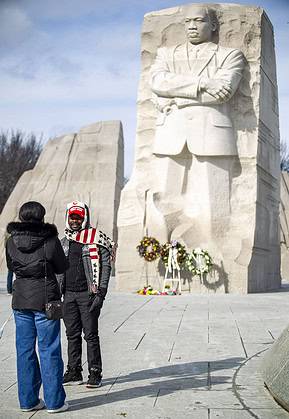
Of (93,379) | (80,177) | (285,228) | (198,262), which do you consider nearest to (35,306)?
(93,379)

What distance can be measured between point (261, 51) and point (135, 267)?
4859 millimetres

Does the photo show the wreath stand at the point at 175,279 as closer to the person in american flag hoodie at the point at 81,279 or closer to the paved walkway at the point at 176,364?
the paved walkway at the point at 176,364

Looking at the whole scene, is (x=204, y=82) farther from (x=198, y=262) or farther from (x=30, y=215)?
(x=30, y=215)

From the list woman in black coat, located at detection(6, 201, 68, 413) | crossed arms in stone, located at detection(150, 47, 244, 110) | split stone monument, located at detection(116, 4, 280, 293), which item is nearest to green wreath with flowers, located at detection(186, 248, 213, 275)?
split stone monument, located at detection(116, 4, 280, 293)

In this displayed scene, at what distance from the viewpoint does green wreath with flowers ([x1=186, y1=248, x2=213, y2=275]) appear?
13.4 metres

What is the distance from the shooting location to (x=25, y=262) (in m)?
4.74

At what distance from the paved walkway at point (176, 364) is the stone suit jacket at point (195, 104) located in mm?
4173

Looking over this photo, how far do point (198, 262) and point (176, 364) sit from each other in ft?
24.3

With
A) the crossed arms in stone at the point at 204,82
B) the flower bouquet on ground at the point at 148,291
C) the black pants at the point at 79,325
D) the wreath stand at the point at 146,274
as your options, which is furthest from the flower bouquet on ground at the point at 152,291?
the black pants at the point at 79,325

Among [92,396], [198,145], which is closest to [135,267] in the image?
[198,145]

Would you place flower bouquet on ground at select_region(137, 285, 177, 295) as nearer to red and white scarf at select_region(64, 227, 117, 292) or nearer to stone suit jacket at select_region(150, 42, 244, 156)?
stone suit jacket at select_region(150, 42, 244, 156)

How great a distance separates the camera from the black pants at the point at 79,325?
5.30 m

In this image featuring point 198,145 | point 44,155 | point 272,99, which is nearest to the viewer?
point 198,145

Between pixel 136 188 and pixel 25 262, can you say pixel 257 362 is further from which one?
pixel 136 188
